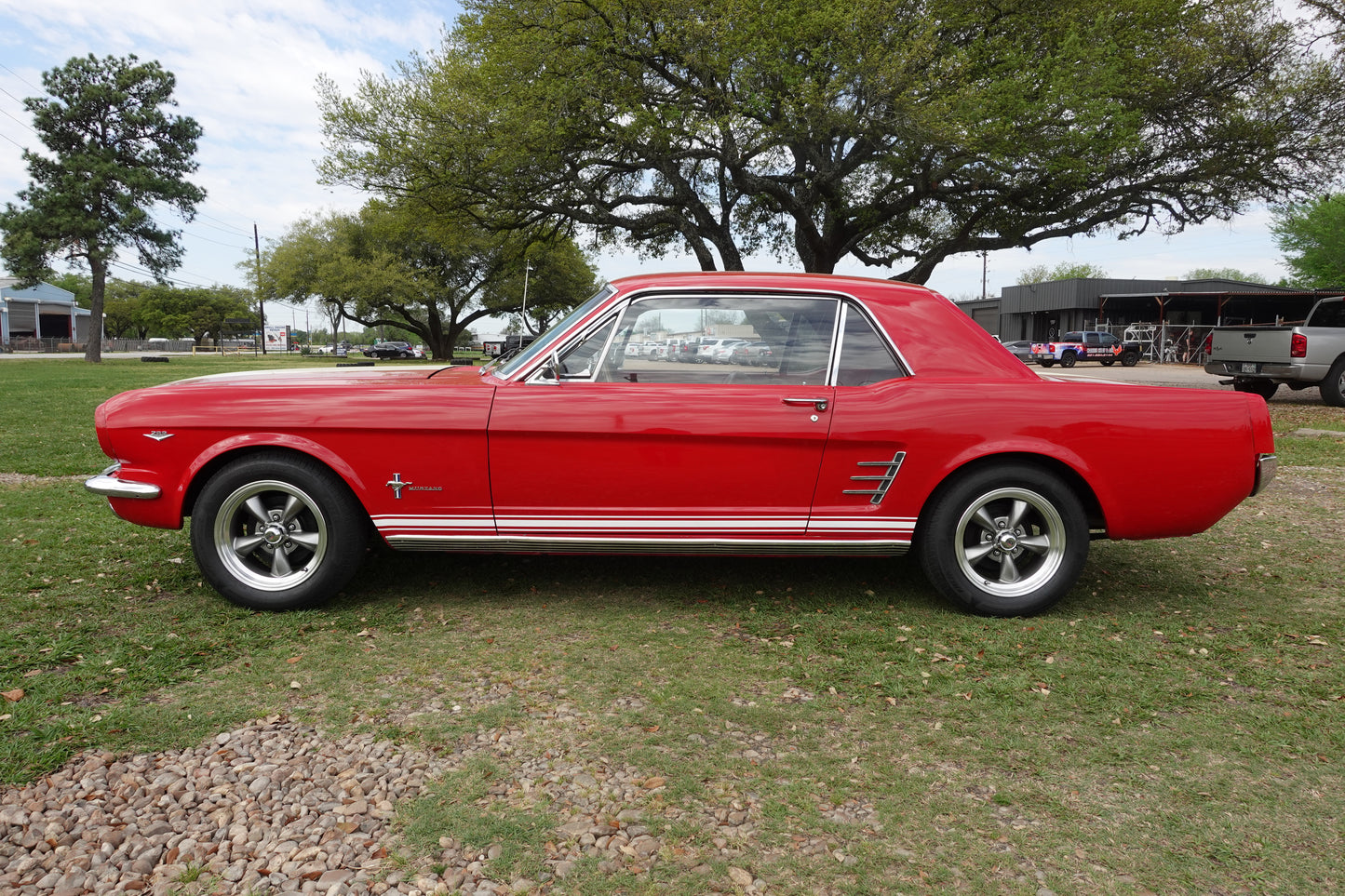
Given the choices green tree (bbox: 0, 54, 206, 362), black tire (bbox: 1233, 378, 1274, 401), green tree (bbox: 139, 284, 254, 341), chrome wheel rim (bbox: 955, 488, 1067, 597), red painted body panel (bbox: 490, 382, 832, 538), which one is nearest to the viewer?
red painted body panel (bbox: 490, 382, 832, 538)

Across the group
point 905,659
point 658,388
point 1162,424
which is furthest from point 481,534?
point 1162,424

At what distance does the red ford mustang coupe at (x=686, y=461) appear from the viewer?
12.2ft

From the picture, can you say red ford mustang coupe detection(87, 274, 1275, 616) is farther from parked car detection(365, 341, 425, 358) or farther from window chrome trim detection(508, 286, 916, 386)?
parked car detection(365, 341, 425, 358)

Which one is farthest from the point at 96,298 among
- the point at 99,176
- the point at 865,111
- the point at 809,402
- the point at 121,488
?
the point at 809,402

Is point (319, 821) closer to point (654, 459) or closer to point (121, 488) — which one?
point (654, 459)

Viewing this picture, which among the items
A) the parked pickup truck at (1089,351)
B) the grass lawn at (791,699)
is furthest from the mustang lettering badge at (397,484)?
the parked pickup truck at (1089,351)

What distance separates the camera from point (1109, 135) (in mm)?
17734

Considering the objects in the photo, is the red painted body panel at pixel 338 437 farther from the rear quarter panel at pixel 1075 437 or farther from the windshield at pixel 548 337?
the rear quarter panel at pixel 1075 437

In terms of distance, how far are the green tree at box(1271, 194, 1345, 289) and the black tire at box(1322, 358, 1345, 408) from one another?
1622 inches

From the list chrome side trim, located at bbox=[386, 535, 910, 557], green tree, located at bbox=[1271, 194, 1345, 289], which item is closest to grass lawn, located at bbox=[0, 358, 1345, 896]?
chrome side trim, located at bbox=[386, 535, 910, 557]

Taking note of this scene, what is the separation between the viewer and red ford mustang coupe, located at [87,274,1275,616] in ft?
12.2

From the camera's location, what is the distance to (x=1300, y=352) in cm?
1366

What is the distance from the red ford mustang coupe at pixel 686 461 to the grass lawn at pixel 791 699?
0.36 metres

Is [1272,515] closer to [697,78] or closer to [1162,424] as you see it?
[1162,424]
